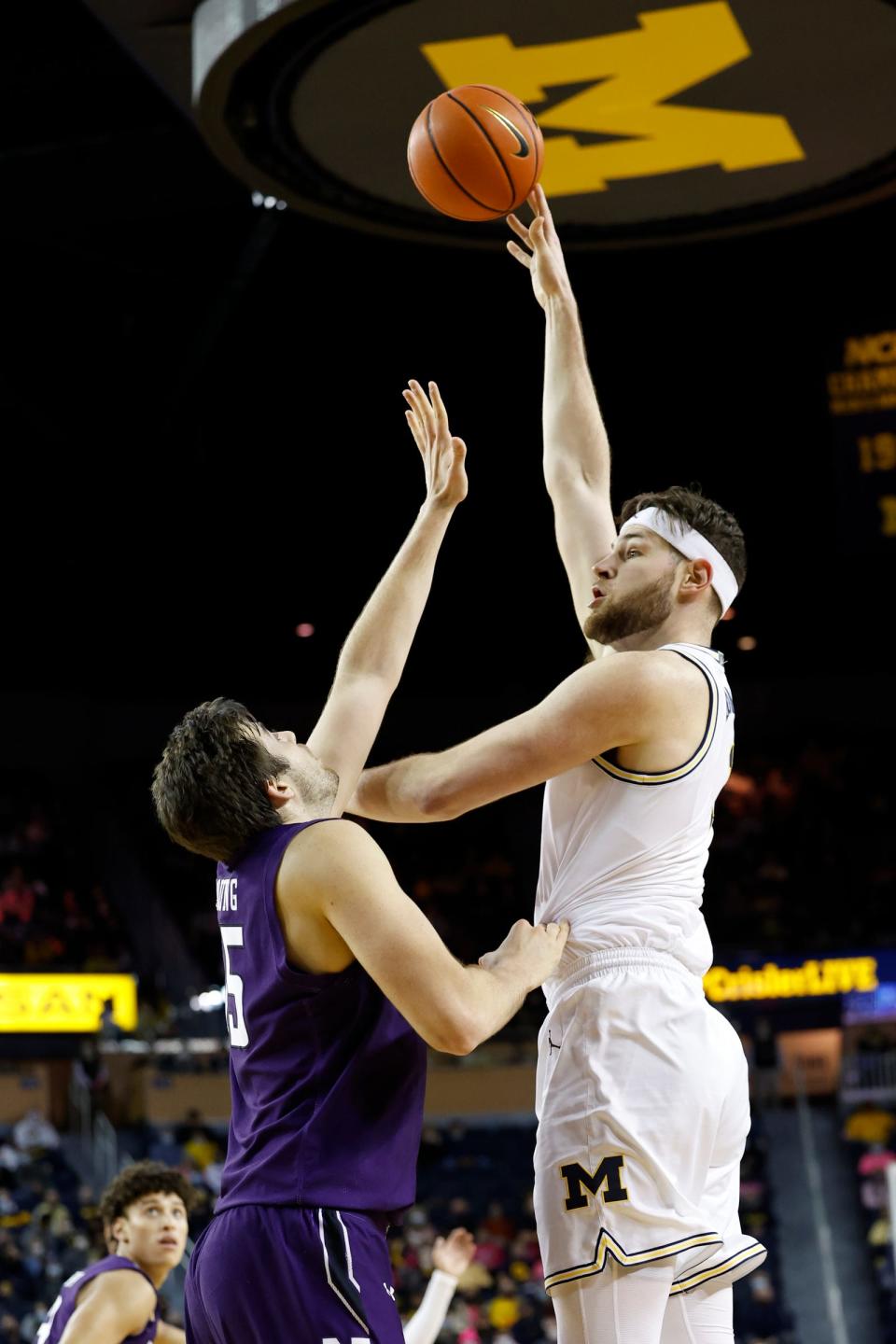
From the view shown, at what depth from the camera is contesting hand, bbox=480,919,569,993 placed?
3.48 m

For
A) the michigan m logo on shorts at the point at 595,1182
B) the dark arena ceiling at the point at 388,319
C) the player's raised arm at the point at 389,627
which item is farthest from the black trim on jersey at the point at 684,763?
the dark arena ceiling at the point at 388,319

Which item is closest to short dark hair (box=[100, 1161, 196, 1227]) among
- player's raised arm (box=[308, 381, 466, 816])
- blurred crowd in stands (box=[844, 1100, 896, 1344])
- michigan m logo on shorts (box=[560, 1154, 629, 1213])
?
player's raised arm (box=[308, 381, 466, 816])

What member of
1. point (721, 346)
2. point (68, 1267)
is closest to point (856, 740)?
point (721, 346)

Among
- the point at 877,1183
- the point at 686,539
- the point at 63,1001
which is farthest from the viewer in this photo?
the point at 63,1001

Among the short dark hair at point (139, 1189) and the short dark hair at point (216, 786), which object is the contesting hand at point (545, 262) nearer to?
the short dark hair at point (216, 786)

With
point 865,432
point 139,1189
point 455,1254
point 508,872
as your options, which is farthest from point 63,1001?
point 455,1254

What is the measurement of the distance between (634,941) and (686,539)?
96cm

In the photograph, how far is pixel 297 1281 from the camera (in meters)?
3.32

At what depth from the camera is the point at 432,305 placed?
20.0 metres

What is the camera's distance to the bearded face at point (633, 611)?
4.06 meters

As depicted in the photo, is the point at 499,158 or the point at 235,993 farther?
the point at 499,158

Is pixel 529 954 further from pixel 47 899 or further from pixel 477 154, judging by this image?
pixel 47 899

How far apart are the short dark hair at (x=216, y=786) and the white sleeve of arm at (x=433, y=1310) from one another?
2.54 meters

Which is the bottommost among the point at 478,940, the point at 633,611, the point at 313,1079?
the point at 313,1079
